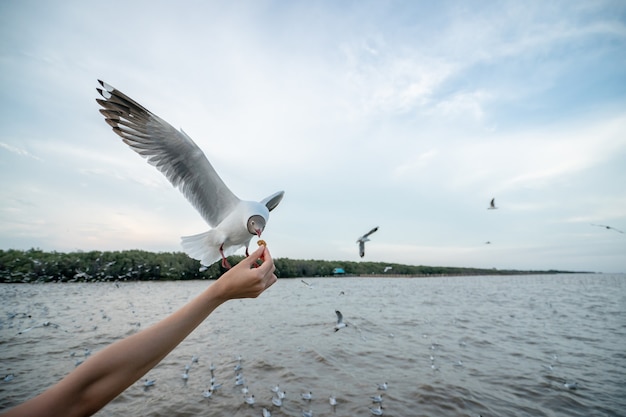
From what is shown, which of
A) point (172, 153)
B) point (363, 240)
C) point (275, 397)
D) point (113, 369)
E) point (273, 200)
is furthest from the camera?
point (363, 240)

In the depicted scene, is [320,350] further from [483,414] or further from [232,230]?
[232,230]

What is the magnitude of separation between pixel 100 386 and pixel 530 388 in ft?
25.1

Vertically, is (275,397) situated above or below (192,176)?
below

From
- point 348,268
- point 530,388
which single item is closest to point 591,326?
point 530,388

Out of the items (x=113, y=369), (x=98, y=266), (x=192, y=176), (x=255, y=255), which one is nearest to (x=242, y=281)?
(x=255, y=255)

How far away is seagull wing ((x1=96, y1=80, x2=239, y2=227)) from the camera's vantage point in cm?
309

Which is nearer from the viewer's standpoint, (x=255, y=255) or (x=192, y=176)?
(x=255, y=255)

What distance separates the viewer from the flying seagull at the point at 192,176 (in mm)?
3029

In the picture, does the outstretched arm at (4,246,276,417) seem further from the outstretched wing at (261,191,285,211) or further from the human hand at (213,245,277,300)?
the outstretched wing at (261,191,285,211)

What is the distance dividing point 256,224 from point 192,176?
1.49m

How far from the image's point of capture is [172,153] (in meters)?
3.62

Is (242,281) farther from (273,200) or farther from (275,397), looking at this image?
(275,397)

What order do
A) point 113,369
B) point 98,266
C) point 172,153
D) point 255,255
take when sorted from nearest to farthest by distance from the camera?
1. point 113,369
2. point 255,255
3. point 172,153
4. point 98,266

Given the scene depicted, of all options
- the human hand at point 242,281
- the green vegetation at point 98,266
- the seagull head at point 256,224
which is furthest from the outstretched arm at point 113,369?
the green vegetation at point 98,266
